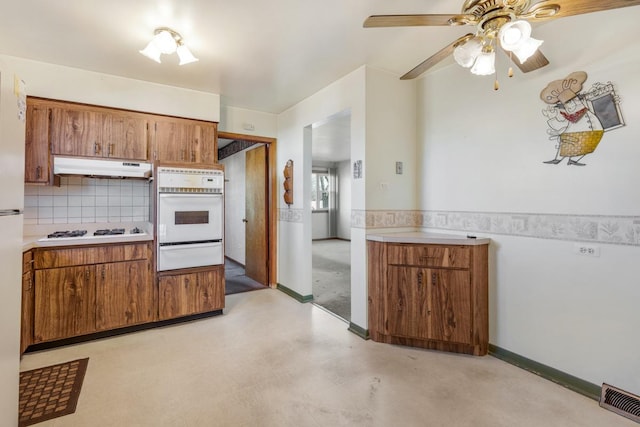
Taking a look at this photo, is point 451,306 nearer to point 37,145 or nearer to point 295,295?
point 295,295

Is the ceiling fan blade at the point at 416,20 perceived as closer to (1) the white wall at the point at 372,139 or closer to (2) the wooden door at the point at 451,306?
(1) the white wall at the point at 372,139

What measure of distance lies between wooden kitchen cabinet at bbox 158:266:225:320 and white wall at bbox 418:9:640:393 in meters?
2.55

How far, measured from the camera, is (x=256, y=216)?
489cm

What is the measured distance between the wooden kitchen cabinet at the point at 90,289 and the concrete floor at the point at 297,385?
0.20 meters

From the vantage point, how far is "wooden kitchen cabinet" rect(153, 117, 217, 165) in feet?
11.0

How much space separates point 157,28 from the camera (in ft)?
7.53

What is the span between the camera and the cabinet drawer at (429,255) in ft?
8.22

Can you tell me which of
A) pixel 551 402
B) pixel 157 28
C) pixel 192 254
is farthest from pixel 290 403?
pixel 157 28

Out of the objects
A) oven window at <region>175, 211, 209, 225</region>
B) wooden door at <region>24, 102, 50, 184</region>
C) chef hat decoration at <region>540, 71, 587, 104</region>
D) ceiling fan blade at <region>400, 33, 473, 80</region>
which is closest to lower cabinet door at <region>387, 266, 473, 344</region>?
chef hat decoration at <region>540, 71, 587, 104</region>

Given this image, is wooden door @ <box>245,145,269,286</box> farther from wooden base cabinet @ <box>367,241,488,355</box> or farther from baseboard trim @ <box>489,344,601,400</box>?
baseboard trim @ <box>489,344,601,400</box>

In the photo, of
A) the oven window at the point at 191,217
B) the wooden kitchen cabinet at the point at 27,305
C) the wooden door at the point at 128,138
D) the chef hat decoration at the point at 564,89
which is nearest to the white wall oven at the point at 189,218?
the oven window at the point at 191,217

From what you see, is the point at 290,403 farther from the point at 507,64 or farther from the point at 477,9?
the point at 507,64

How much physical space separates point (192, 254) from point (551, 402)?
324cm

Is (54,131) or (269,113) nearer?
(54,131)
